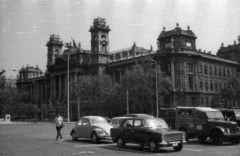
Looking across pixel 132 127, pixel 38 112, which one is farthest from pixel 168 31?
pixel 132 127

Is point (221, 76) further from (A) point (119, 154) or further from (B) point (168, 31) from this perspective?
(A) point (119, 154)

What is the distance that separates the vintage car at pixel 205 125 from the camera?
1994 cm

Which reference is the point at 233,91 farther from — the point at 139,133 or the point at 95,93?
the point at 139,133

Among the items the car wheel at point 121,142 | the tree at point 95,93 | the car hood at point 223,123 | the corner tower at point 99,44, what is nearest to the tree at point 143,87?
the tree at point 95,93

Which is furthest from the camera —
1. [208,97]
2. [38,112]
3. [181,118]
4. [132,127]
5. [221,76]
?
[38,112]

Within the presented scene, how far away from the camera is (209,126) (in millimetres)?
20609

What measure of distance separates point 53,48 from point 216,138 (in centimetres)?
9430

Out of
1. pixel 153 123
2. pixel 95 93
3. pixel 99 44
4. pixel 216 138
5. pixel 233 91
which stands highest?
pixel 99 44

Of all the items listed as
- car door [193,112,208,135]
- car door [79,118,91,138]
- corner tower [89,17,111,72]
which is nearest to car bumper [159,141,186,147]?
car door [193,112,208,135]

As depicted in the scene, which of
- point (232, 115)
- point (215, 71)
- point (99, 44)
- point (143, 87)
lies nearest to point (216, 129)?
point (232, 115)

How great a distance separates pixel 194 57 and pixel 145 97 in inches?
772

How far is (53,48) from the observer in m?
109

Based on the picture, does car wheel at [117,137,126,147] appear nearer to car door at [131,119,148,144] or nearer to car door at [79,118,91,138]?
car door at [131,119,148,144]

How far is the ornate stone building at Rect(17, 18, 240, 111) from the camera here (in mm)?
66250
